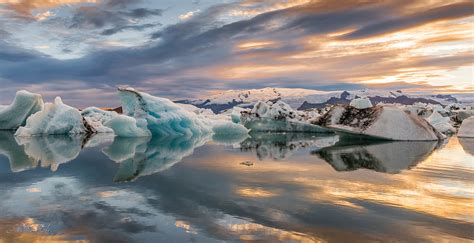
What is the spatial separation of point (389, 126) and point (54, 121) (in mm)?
16295

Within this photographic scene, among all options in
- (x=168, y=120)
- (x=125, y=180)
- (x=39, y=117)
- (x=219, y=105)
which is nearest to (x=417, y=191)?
(x=125, y=180)

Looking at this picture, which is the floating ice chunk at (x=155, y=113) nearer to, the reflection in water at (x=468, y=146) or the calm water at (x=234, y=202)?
the calm water at (x=234, y=202)

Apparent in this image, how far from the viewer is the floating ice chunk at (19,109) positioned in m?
22.7

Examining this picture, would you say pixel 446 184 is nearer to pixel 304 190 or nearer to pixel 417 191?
pixel 417 191

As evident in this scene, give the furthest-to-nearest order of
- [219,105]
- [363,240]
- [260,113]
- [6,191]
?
[219,105], [260,113], [6,191], [363,240]

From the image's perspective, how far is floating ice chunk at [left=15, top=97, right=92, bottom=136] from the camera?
62.8 ft

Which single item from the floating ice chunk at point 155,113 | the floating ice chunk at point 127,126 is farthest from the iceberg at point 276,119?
the floating ice chunk at point 127,126

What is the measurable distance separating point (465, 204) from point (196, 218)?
11.2 feet

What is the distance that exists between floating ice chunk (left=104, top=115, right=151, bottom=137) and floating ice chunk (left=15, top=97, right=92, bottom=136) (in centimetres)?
245

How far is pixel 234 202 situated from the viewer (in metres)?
4.69

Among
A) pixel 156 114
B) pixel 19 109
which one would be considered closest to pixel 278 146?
pixel 156 114

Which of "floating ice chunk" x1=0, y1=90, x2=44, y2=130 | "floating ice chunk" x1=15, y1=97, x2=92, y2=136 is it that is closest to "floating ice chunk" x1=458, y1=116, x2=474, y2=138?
"floating ice chunk" x1=15, y1=97, x2=92, y2=136

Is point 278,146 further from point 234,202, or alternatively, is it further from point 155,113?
point 234,202

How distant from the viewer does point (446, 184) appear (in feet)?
20.3
